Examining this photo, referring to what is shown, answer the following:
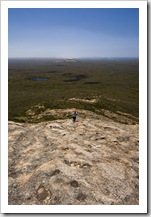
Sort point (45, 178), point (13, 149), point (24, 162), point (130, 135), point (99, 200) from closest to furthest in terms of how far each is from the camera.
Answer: point (99, 200) < point (45, 178) < point (24, 162) < point (13, 149) < point (130, 135)

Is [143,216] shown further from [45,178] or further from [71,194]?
[45,178]

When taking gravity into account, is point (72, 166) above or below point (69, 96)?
below

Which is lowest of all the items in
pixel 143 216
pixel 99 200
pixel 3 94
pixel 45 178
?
pixel 143 216

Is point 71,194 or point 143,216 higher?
point 71,194

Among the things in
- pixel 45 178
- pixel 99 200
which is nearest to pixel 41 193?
pixel 45 178

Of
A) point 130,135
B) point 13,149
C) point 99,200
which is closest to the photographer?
point 99,200

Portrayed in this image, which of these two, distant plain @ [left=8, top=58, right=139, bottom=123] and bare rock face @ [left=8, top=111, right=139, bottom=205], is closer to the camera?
bare rock face @ [left=8, top=111, right=139, bottom=205]

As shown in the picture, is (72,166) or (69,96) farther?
(69,96)

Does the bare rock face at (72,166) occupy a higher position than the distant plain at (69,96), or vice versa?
the distant plain at (69,96)
